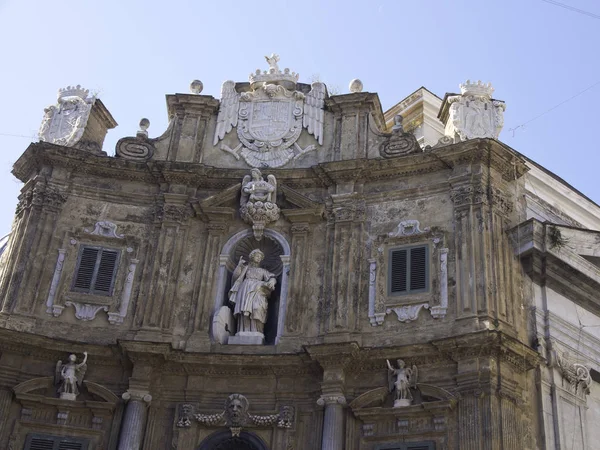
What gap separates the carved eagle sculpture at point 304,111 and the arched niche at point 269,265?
241 centimetres

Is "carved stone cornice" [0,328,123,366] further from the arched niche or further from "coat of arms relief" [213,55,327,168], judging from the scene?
"coat of arms relief" [213,55,327,168]

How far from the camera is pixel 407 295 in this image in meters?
17.1

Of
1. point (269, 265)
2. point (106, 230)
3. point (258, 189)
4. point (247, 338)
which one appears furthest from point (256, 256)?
point (106, 230)

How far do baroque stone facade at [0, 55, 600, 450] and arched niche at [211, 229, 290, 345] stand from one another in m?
0.05

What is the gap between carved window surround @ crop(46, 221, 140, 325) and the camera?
695 inches

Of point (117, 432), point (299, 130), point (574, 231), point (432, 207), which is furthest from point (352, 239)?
point (117, 432)

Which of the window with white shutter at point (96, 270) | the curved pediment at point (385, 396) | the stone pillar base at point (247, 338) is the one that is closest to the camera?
the curved pediment at point (385, 396)

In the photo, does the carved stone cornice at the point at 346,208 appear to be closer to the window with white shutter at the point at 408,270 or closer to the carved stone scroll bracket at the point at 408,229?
the carved stone scroll bracket at the point at 408,229

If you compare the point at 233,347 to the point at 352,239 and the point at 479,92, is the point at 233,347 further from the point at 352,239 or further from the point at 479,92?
the point at 479,92

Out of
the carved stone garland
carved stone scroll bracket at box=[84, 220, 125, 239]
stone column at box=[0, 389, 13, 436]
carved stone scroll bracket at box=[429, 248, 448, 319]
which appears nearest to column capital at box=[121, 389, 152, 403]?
the carved stone garland

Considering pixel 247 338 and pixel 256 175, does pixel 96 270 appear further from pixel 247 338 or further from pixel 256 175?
pixel 256 175

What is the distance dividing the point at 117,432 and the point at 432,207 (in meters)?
7.13

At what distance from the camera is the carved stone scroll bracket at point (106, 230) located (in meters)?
18.6

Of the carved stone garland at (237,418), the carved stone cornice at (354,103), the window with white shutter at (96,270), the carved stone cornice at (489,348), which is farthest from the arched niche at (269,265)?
the carved stone cornice at (489,348)
